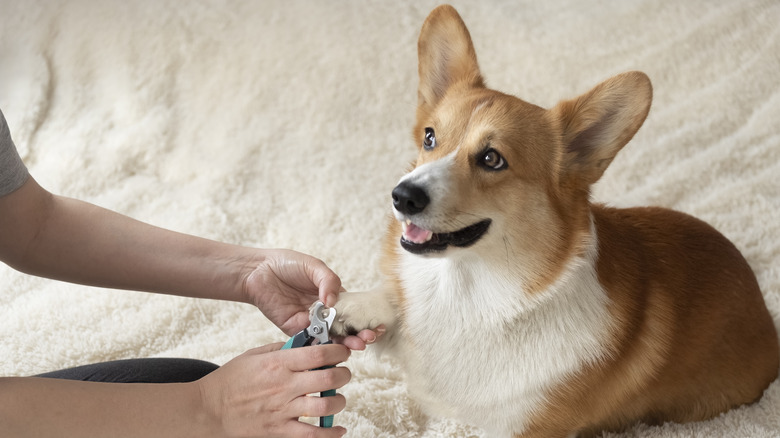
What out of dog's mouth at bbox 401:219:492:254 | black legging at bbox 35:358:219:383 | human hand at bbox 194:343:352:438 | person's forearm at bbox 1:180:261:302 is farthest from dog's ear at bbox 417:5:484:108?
black legging at bbox 35:358:219:383

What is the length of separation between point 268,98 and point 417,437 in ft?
4.77

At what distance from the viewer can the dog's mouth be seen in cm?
119

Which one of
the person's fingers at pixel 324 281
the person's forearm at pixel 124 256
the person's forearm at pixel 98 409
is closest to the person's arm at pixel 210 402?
the person's forearm at pixel 98 409

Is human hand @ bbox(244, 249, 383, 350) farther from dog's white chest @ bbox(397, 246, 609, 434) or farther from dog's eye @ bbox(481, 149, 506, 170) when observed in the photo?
dog's eye @ bbox(481, 149, 506, 170)

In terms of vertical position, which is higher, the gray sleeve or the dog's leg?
the gray sleeve

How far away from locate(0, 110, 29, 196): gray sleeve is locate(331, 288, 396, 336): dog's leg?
Result: 2.14ft

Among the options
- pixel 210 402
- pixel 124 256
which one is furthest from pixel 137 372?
pixel 210 402

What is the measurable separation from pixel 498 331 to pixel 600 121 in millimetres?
422

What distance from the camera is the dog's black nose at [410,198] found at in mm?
1148

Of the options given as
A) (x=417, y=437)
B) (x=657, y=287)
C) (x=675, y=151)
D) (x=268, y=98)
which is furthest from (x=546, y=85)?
(x=417, y=437)

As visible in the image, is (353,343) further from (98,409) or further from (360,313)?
(98,409)

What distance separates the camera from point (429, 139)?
1343mm

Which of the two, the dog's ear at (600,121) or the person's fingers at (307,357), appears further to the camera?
the dog's ear at (600,121)

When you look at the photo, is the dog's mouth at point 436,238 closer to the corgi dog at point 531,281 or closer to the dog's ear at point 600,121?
the corgi dog at point 531,281
